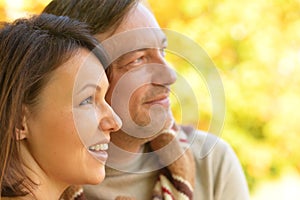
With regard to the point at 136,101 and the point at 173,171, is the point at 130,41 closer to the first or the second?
the point at 136,101

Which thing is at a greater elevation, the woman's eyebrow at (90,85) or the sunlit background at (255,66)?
the woman's eyebrow at (90,85)

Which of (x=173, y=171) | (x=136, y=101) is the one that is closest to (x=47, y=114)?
(x=136, y=101)

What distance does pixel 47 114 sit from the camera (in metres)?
1.34

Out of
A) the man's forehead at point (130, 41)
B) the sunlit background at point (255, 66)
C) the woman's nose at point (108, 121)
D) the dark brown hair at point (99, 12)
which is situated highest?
the dark brown hair at point (99, 12)

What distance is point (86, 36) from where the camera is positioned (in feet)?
4.81

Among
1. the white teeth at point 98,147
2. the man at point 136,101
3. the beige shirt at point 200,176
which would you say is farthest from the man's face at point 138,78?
the white teeth at point 98,147

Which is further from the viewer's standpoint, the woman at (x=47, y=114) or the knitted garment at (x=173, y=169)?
the knitted garment at (x=173, y=169)

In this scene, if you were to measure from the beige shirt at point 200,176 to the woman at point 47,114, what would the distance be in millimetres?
318

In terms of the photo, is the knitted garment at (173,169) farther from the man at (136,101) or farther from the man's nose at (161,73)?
the man's nose at (161,73)

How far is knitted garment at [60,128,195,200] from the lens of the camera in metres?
1.71

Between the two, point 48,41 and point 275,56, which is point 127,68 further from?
point 275,56

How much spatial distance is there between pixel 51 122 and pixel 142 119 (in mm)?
366

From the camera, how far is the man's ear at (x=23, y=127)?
1335mm

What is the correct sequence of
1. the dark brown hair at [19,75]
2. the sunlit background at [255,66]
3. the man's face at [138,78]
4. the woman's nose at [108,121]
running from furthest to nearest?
the sunlit background at [255,66]
the man's face at [138,78]
the woman's nose at [108,121]
the dark brown hair at [19,75]
